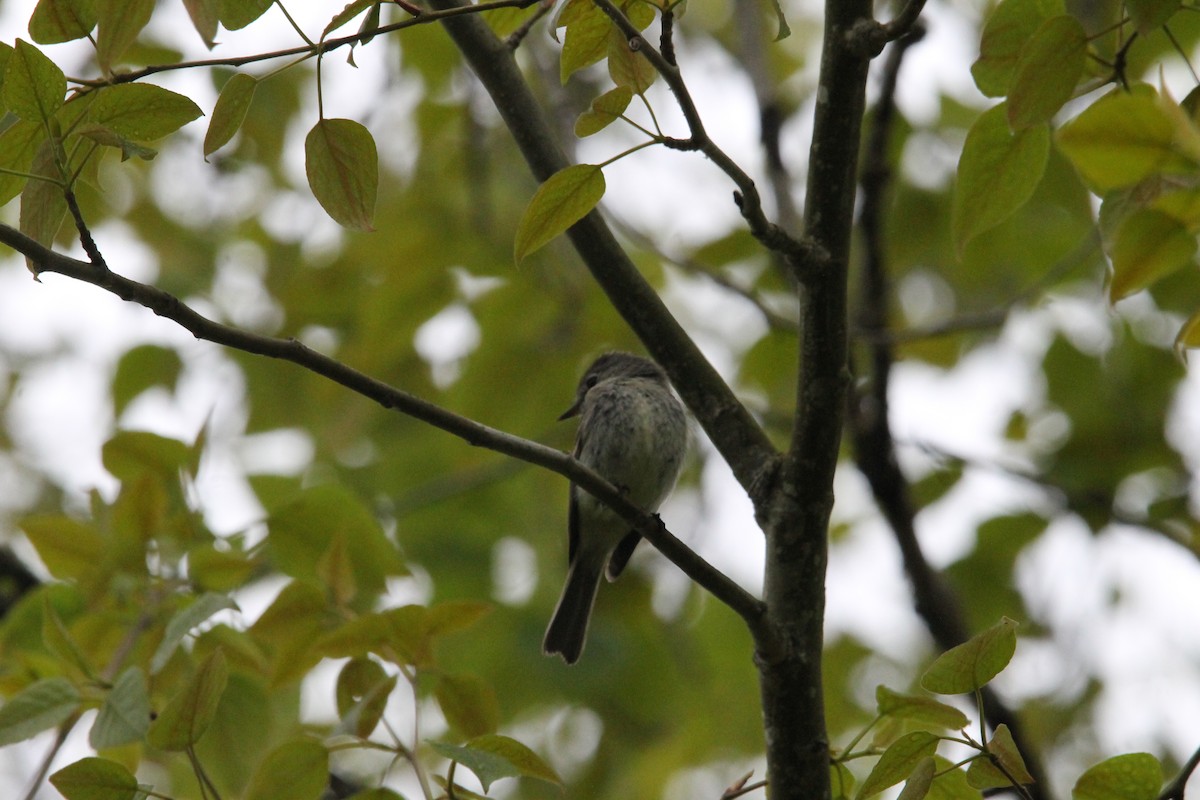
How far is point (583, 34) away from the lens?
197 cm

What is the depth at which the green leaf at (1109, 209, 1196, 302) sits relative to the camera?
1.27m

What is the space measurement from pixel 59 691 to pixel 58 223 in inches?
41.5

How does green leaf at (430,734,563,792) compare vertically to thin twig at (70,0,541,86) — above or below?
below

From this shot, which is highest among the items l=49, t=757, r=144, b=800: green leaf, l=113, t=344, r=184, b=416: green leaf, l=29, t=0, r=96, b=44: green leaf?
l=113, t=344, r=184, b=416: green leaf

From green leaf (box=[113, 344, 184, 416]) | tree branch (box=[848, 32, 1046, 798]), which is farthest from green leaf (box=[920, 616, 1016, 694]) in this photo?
green leaf (box=[113, 344, 184, 416])

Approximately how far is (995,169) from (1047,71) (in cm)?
38

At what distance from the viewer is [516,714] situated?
5164mm

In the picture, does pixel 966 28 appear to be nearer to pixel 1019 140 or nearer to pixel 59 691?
pixel 1019 140

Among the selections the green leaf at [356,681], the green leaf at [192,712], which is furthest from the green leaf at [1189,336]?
the green leaf at [356,681]

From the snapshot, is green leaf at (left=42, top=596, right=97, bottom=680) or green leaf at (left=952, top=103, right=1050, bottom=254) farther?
green leaf at (left=42, top=596, right=97, bottom=680)

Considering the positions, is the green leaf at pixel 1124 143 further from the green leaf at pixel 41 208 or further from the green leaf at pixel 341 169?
the green leaf at pixel 41 208

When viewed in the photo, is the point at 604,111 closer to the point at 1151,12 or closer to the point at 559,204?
the point at 559,204

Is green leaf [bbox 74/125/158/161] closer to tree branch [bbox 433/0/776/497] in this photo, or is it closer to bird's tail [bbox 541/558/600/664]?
tree branch [bbox 433/0/776/497]

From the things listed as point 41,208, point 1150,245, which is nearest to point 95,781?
point 41,208
